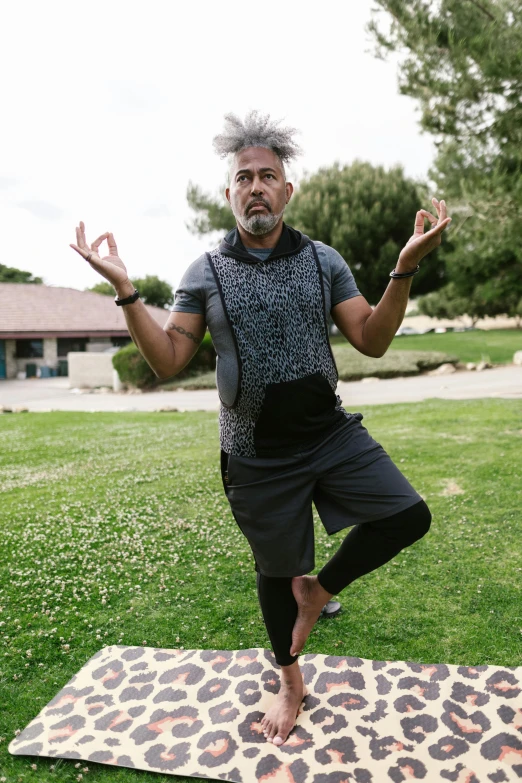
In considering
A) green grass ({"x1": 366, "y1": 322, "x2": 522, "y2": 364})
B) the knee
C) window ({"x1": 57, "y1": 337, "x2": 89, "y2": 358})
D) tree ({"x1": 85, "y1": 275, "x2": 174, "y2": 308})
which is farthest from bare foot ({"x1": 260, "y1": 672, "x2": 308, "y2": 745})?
tree ({"x1": 85, "y1": 275, "x2": 174, "y2": 308})

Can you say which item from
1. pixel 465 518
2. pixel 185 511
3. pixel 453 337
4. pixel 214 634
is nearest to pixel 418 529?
pixel 214 634

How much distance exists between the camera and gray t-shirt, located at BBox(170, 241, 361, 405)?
242 centimetres

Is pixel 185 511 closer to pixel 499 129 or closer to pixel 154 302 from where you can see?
pixel 499 129

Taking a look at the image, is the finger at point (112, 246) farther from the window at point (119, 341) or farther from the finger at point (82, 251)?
the window at point (119, 341)

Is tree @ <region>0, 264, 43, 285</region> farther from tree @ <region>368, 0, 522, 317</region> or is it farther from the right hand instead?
the right hand

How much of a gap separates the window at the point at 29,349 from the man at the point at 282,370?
29.6 metres

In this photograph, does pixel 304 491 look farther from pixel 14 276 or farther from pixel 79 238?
pixel 14 276

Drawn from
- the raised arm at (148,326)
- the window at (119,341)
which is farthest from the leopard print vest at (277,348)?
the window at (119,341)

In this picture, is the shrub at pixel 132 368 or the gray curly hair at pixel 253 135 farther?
the shrub at pixel 132 368

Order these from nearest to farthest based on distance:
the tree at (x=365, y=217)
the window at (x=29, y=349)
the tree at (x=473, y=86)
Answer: the tree at (x=473, y=86), the tree at (x=365, y=217), the window at (x=29, y=349)

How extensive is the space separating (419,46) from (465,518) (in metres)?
7.77

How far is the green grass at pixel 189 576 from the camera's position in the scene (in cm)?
315

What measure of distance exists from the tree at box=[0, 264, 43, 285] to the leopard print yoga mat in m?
56.9

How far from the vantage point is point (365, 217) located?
28.7 metres
